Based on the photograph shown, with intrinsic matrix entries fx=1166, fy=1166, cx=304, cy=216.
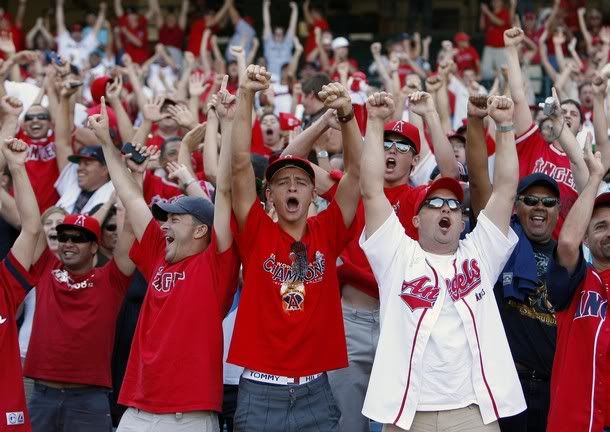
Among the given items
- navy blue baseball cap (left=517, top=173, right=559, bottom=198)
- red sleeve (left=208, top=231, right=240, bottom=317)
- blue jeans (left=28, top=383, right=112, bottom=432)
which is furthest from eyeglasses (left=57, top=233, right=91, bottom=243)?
navy blue baseball cap (left=517, top=173, right=559, bottom=198)

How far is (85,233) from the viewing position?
7141 millimetres

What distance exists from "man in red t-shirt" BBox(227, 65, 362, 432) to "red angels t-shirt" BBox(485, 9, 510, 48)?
39.0ft

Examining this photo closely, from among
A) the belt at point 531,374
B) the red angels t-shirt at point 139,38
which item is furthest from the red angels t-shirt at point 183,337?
the red angels t-shirt at point 139,38

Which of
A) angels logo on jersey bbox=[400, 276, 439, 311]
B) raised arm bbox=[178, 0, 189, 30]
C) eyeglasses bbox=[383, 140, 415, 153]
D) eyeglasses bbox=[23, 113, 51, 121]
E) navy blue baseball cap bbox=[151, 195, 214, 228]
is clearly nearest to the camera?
angels logo on jersey bbox=[400, 276, 439, 311]

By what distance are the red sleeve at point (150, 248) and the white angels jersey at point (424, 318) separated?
49.5 inches

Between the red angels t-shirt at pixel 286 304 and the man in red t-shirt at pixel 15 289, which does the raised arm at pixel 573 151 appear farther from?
the man in red t-shirt at pixel 15 289

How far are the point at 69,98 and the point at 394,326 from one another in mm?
4184

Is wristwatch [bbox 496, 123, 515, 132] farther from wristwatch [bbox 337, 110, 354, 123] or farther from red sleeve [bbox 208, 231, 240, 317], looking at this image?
red sleeve [bbox 208, 231, 240, 317]

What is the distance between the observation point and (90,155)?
8469 millimetres

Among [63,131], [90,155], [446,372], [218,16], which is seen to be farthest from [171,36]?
[446,372]

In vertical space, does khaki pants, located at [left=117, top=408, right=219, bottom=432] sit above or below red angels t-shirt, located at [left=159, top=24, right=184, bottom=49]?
below

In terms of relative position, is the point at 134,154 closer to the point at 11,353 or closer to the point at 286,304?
the point at 11,353

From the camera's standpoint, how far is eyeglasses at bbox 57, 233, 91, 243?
712cm

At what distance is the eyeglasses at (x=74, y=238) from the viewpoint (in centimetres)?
712
